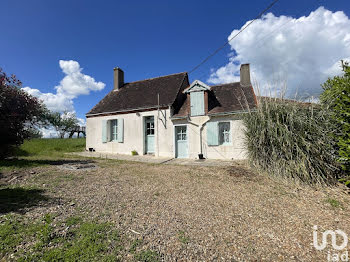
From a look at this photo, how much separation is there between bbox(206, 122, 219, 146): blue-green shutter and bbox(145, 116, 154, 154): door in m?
3.72

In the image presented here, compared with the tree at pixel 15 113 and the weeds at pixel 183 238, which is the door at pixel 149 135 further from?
the weeds at pixel 183 238

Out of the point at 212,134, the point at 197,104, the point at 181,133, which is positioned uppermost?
the point at 197,104

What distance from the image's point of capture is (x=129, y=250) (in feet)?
5.91

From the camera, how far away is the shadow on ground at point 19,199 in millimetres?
2694

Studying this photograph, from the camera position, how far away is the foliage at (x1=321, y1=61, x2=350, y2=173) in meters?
3.26

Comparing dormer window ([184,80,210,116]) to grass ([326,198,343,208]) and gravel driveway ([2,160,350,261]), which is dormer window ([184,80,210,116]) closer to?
gravel driveway ([2,160,350,261])

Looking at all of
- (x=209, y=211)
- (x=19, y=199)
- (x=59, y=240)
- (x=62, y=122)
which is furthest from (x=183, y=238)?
(x=62, y=122)

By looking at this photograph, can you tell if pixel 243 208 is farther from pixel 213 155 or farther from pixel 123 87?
pixel 123 87

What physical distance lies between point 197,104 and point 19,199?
7.89 metres

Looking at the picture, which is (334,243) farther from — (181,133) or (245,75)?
(245,75)

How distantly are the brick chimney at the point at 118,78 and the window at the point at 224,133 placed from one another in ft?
31.0

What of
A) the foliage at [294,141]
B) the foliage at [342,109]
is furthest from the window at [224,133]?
the foliage at [342,109]

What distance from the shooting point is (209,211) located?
2744 millimetres

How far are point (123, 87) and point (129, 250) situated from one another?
43.4ft
